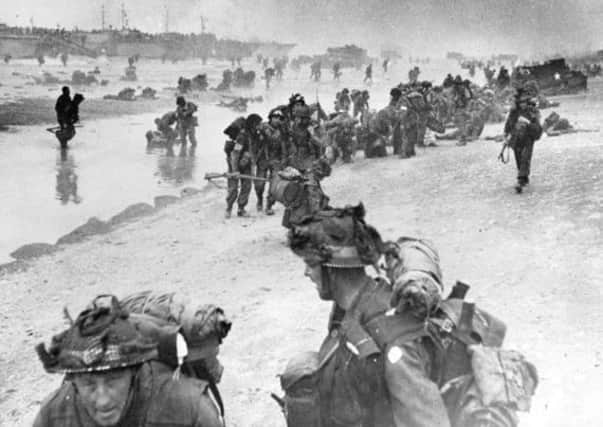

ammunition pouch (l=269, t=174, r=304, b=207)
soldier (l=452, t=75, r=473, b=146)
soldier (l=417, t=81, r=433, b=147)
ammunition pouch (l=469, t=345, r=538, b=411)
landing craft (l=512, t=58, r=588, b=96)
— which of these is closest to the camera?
ammunition pouch (l=469, t=345, r=538, b=411)

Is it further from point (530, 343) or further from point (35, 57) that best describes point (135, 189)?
point (35, 57)

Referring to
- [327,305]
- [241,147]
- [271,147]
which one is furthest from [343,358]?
[271,147]

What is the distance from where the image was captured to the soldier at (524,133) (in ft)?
32.6

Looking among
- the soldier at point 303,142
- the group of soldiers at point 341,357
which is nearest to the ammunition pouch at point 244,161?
the soldier at point 303,142

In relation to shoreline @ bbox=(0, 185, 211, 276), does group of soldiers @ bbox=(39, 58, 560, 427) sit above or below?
above

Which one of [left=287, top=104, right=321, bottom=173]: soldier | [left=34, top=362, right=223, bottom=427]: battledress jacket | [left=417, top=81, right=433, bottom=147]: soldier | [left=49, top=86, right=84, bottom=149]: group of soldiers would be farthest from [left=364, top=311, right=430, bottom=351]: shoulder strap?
[left=49, top=86, right=84, bottom=149]: group of soldiers

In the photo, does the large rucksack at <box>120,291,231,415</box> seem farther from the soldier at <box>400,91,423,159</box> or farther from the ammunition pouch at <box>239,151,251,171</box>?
the soldier at <box>400,91,423,159</box>

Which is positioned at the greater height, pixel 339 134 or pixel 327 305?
pixel 339 134

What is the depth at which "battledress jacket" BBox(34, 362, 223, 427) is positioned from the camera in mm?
2035

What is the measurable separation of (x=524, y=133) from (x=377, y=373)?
8.61 m

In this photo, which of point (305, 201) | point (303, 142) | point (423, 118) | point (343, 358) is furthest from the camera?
point (423, 118)

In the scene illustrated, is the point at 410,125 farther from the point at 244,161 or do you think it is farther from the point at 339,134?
the point at 244,161

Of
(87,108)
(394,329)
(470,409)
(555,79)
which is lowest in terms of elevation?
(87,108)

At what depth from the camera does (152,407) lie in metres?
2.05
